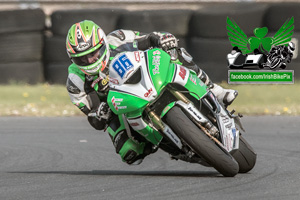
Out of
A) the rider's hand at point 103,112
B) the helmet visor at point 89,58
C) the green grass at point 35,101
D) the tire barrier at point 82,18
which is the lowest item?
the green grass at point 35,101

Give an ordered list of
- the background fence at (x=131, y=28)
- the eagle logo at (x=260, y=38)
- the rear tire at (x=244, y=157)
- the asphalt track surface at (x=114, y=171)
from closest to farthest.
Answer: the asphalt track surface at (x=114, y=171), the rear tire at (x=244, y=157), the eagle logo at (x=260, y=38), the background fence at (x=131, y=28)

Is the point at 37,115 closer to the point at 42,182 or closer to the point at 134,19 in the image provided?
the point at 134,19

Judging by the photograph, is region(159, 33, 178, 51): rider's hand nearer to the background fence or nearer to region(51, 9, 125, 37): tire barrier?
the background fence

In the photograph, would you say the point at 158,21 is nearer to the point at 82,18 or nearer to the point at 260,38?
the point at 82,18

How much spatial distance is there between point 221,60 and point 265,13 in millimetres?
1186

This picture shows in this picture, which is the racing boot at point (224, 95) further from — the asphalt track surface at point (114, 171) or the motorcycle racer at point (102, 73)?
the asphalt track surface at point (114, 171)

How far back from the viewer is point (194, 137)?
5.80 meters

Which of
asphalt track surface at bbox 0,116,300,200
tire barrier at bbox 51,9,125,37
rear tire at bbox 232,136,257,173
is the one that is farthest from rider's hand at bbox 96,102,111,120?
tire barrier at bbox 51,9,125,37

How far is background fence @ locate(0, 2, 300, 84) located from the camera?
47.7 feet

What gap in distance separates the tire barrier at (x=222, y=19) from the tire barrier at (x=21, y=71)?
324 cm

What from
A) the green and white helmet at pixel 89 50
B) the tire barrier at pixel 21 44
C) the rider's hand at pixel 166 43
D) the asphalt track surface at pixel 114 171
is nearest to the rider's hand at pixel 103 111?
the green and white helmet at pixel 89 50

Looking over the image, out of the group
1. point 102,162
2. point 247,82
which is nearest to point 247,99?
point 247,82

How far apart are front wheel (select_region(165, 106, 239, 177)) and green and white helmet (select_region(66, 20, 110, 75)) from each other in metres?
1.10

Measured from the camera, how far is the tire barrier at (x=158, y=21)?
15.1 metres
